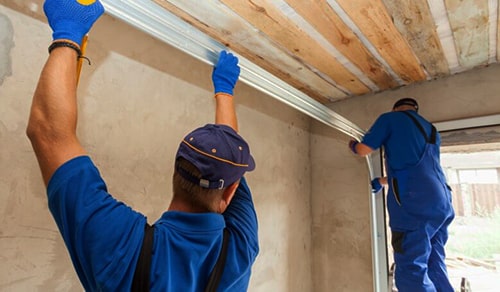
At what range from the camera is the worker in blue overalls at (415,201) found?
1435 mm

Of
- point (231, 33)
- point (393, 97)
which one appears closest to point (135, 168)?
point (231, 33)

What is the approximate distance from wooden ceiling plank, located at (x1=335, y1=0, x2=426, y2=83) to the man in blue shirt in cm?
95

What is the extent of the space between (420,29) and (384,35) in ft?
0.57

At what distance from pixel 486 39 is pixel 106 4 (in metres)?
1.94

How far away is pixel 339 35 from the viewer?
1450 mm

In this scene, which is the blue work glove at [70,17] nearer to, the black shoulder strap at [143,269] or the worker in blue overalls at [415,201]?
the black shoulder strap at [143,269]

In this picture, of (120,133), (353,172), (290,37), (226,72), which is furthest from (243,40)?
(353,172)

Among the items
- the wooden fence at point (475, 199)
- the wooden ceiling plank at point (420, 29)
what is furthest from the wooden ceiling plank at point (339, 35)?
the wooden fence at point (475, 199)

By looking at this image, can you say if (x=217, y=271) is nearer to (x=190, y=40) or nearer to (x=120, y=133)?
(x=190, y=40)

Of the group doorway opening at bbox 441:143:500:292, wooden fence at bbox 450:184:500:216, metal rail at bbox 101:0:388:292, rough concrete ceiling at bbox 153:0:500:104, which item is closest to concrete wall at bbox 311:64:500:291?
rough concrete ceiling at bbox 153:0:500:104

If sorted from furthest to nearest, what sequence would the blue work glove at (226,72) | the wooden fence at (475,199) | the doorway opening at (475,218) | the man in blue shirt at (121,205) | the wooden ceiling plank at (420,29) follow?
the wooden fence at (475,199), the doorway opening at (475,218), the wooden ceiling plank at (420,29), the blue work glove at (226,72), the man in blue shirt at (121,205)

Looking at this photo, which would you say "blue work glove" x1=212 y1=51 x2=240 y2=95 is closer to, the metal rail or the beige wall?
the metal rail

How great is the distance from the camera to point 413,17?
4.25 feet

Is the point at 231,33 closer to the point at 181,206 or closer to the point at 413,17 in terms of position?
the point at 413,17
